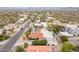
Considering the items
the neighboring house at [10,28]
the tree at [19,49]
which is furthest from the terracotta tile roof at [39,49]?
the neighboring house at [10,28]

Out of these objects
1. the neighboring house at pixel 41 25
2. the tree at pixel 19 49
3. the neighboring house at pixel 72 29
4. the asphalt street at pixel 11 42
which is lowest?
the tree at pixel 19 49

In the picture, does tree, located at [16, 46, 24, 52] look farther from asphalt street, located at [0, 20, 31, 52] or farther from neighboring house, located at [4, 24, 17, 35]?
neighboring house, located at [4, 24, 17, 35]

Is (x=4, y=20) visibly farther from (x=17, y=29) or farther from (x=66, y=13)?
(x=66, y=13)

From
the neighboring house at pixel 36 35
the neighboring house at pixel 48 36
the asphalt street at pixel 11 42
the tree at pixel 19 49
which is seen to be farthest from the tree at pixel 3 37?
the neighboring house at pixel 48 36

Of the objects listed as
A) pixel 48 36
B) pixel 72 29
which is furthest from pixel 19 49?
pixel 72 29

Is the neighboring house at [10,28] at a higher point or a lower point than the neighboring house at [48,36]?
higher

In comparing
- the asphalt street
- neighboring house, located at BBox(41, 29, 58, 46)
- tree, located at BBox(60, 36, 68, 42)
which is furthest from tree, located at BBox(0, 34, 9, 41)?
tree, located at BBox(60, 36, 68, 42)

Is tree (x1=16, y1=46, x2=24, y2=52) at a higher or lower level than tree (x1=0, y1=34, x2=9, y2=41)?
lower

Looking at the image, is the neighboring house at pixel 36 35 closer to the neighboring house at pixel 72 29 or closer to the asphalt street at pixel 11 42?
the asphalt street at pixel 11 42

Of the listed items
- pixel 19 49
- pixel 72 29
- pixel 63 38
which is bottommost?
pixel 19 49

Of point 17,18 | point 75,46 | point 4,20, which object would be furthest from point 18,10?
point 75,46

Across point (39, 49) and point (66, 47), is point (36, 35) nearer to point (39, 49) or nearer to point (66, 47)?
point (39, 49)
